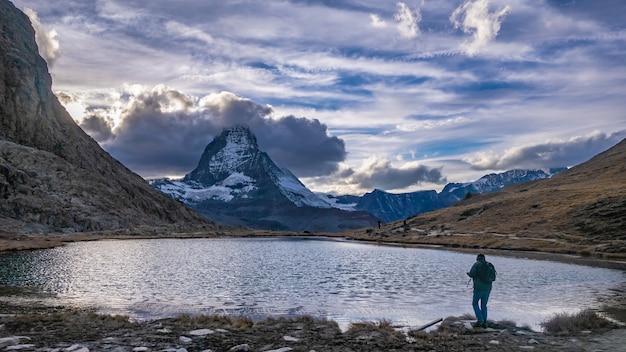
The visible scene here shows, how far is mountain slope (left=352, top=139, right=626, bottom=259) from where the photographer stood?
9812 cm

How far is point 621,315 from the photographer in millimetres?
29547

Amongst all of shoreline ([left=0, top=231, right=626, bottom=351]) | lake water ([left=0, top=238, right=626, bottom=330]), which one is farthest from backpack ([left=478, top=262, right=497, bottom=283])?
lake water ([left=0, top=238, right=626, bottom=330])

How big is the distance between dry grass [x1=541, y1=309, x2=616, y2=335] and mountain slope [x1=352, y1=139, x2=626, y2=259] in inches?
2453

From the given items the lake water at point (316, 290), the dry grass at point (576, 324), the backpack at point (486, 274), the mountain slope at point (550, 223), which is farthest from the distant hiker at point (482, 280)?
the mountain slope at point (550, 223)

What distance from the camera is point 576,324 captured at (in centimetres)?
2552

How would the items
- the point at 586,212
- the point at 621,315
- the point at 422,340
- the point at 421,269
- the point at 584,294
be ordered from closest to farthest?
the point at 422,340
the point at 621,315
the point at 584,294
the point at 421,269
the point at 586,212

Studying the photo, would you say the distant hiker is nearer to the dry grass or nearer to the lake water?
the lake water

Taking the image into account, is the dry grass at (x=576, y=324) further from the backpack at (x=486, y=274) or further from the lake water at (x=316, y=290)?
the backpack at (x=486, y=274)

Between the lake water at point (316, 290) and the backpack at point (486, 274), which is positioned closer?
the backpack at point (486, 274)

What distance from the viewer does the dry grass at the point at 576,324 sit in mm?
24906

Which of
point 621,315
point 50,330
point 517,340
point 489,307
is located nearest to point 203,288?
point 50,330

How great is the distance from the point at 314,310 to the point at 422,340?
12034mm

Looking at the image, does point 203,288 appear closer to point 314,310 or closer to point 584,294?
point 314,310

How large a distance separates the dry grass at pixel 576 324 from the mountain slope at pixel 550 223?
62.3 meters
